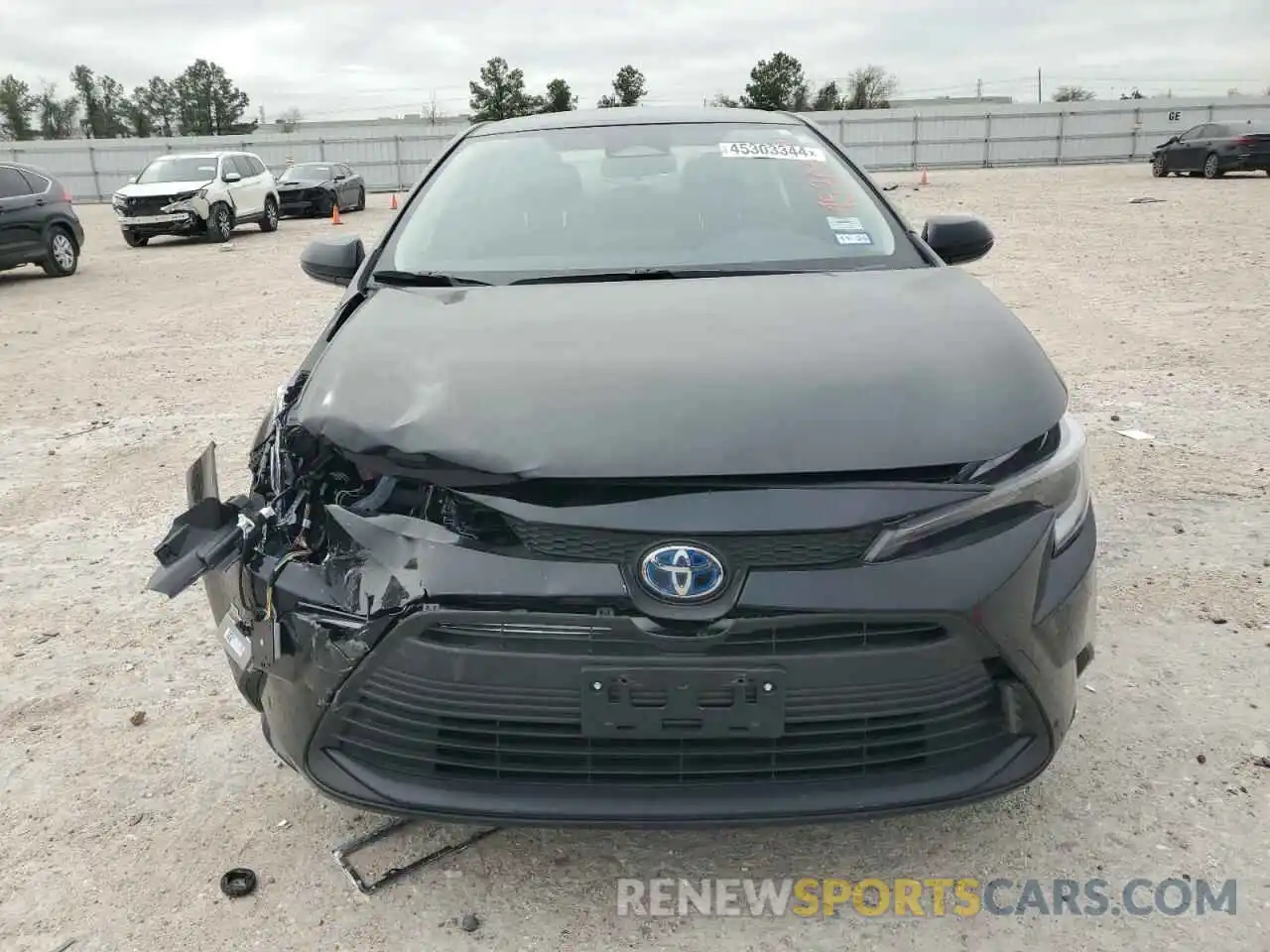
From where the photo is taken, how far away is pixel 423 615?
68.0 inches

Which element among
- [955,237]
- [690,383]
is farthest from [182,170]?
[690,383]

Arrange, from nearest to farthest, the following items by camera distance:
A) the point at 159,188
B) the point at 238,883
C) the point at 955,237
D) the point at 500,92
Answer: the point at 238,883 < the point at 955,237 < the point at 159,188 < the point at 500,92

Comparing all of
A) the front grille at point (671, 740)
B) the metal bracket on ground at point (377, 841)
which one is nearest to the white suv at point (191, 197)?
the metal bracket on ground at point (377, 841)

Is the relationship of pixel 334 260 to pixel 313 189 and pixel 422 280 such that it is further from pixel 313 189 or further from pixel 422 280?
pixel 313 189

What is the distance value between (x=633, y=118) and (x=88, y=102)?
85.1m

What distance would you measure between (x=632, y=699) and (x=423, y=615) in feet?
1.24

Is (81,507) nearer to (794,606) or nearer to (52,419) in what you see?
(52,419)

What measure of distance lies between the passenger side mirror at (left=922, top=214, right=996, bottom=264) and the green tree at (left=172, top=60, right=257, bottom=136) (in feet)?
260

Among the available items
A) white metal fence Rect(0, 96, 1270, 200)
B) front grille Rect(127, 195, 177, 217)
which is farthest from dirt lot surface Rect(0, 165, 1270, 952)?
white metal fence Rect(0, 96, 1270, 200)

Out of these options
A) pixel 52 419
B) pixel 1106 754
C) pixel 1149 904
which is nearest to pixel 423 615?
pixel 1149 904

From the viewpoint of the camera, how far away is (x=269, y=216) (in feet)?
61.6

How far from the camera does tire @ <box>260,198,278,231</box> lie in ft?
61.0

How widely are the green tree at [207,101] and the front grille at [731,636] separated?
8065 cm

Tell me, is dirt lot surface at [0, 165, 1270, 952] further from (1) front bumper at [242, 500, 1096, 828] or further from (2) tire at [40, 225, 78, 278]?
(2) tire at [40, 225, 78, 278]
